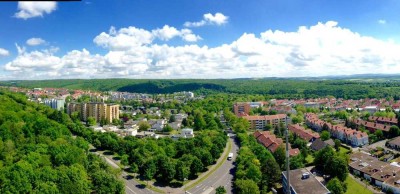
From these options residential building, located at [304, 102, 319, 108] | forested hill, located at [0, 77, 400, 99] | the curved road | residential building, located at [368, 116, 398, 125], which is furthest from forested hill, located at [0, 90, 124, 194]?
forested hill, located at [0, 77, 400, 99]

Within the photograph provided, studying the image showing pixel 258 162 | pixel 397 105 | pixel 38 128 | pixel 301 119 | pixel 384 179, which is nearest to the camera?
pixel 384 179

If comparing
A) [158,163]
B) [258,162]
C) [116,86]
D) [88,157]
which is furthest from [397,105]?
[116,86]

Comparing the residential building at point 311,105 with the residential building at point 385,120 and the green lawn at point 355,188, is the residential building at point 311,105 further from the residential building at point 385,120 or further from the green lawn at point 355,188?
the green lawn at point 355,188

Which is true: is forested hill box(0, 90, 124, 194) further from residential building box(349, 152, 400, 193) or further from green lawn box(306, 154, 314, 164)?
residential building box(349, 152, 400, 193)

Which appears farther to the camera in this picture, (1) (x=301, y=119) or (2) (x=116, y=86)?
(2) (x=116, y=86)

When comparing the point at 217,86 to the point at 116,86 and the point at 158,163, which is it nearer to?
the point at 116,86

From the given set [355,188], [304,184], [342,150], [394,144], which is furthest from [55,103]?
[355,188]

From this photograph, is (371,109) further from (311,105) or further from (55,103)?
(55,103)
